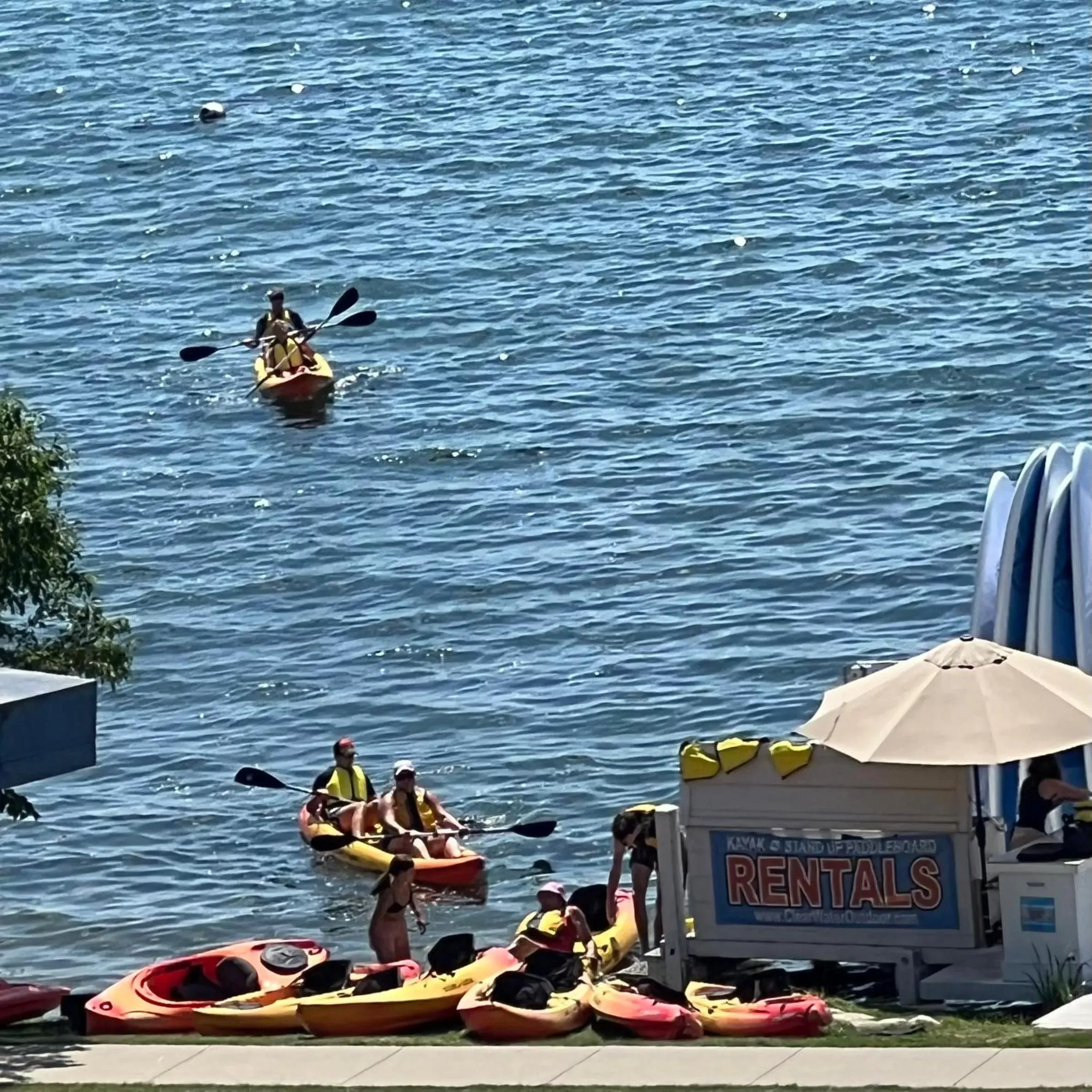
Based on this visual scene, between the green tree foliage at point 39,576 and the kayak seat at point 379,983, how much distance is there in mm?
2477

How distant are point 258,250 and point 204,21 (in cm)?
2066

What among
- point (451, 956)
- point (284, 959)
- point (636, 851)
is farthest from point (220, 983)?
point (636, 851)

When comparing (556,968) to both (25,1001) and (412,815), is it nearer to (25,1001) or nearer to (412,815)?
(25,1001)

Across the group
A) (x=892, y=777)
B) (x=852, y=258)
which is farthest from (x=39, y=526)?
(x=852, y=258)

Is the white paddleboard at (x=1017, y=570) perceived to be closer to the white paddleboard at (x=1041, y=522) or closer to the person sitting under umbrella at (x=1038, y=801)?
the white paddleboard at (x=1041, y=522)

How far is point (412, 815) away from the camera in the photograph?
24.4m

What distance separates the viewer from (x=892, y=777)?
54.3 feet

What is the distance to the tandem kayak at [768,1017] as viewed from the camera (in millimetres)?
14852

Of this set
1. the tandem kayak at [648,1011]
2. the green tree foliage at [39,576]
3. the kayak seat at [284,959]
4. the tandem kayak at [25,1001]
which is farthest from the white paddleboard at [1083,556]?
the tandem kayak at [25,1001]

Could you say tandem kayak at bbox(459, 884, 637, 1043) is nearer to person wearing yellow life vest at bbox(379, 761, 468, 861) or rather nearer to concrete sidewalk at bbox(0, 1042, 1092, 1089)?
concrete sidewalk at bbox(0, 1042, 1092, 1089)

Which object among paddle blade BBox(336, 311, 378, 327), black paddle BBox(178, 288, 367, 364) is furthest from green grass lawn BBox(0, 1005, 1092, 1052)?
paddle blade BBox(336, 311, 378, 327)

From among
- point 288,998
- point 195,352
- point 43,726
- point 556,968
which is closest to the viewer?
point 43,726

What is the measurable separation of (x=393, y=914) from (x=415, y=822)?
460 centimetres

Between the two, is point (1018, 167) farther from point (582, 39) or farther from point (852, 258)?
point (582, 39)
